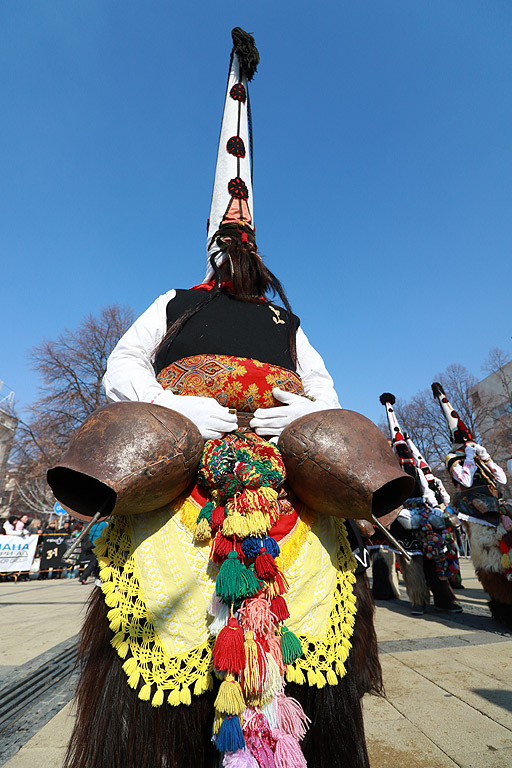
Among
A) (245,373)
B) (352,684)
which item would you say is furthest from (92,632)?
(245,373)

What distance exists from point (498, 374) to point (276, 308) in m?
30.6

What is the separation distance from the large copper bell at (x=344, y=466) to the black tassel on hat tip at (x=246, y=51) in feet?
8.19

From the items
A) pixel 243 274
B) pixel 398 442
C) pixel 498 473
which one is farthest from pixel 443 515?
pixel 243 274

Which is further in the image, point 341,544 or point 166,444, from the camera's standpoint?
point 341,544

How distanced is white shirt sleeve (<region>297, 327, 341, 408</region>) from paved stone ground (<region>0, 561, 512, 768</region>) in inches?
65.9

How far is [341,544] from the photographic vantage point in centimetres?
147

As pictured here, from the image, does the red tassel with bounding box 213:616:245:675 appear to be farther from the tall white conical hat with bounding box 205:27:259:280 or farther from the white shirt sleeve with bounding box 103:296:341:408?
the tall white conical hat with bounding box 205:27:259:280

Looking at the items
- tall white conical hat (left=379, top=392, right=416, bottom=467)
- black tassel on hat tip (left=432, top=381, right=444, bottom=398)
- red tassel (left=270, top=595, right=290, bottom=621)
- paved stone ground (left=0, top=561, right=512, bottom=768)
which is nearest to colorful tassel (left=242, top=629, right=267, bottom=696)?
red tassel (left=270, top=595, right=290, bottom=621)

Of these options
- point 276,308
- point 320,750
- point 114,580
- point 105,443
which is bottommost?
point 320,750

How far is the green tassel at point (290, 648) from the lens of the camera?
1131 millimetres

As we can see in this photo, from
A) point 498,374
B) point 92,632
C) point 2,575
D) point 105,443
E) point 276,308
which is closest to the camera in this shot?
point 105,443

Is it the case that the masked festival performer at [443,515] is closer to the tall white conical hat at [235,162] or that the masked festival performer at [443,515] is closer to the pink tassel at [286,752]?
the tall white conical hat at [235,162]

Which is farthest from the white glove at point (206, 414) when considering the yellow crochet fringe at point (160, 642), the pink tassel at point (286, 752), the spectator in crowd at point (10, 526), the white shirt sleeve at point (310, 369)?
the spectator in crowd at point (10, 526)

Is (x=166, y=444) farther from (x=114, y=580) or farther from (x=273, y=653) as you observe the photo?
(x=273, y=653)
